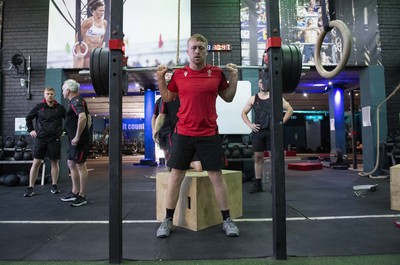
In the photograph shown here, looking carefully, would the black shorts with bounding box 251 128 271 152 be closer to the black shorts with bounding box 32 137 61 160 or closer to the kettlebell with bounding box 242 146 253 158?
the kettlebell with bounding box 242 146 253 158

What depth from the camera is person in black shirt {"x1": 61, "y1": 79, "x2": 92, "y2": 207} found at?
8.85 feet

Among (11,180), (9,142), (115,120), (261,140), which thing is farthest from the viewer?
(9,142)

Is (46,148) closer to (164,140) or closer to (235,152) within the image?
(164,140)

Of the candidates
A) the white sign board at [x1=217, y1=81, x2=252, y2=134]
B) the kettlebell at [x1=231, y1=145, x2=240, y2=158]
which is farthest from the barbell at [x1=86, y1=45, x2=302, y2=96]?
the white sign board at [x1=217, y1=81, x2=252, y2=134]

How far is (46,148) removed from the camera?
328cm

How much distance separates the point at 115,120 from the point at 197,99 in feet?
1.75

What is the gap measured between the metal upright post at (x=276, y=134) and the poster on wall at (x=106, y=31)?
12.1 feet

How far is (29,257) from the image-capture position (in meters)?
1.43

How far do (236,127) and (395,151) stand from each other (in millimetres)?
2568

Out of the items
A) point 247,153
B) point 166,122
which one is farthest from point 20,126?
point 247,153

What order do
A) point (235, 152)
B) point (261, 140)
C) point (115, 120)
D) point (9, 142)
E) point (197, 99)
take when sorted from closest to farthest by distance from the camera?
1. point (115, 120)
2. point (197, 99)
3. point (261, 140)
4. point (235, 152)
5. point (9, 142)

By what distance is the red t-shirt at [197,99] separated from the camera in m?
1.70

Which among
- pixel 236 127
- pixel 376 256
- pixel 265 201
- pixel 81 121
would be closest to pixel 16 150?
pixel 81 121

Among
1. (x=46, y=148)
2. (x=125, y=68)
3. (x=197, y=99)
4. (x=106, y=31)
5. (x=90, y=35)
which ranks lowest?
(x=46, y=148)
